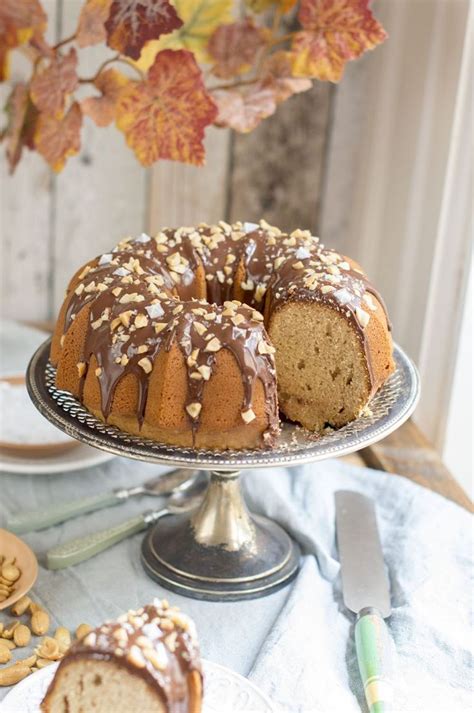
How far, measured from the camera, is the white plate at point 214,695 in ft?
3.26

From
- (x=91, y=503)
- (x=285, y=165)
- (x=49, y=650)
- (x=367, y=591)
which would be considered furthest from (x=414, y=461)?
(x=285, y=165)

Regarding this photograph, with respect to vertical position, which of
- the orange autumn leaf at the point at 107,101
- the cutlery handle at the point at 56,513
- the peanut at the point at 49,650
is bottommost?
the peanut at the point at 49,650

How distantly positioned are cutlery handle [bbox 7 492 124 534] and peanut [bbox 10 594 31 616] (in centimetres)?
20

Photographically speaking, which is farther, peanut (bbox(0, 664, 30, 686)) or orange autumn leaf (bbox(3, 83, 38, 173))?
orange autumn leaf (bbox(3, 83, 38, 173))

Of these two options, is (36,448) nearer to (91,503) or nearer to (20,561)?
(91,503)

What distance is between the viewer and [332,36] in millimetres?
1397

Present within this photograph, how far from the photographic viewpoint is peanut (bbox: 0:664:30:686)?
43.2 inches

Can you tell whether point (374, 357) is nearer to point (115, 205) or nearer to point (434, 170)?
point (434, 170)

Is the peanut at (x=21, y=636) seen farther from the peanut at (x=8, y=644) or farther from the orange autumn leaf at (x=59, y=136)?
the orange autumn leaf at (x=59, y=136)

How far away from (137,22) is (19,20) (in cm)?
24

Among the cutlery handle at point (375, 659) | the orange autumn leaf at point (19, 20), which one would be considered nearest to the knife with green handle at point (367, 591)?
the cutlery handle at point (375, 659)

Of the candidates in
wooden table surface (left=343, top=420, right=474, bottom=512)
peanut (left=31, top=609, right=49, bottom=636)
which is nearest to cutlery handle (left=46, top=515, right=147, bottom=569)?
peanut (left=31, top=609, right=49, bottom=636)

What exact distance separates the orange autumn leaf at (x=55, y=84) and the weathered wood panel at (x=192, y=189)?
85cm

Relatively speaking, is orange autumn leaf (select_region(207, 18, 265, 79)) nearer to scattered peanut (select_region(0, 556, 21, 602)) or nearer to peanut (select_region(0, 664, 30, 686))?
scattered peanut (select_region(0, 556, 21, 602))
